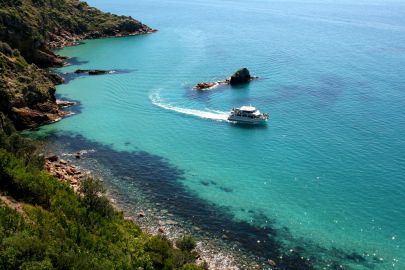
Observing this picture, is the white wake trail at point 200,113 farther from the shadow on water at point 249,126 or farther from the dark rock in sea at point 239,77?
the dark rock in sea at point 239,77

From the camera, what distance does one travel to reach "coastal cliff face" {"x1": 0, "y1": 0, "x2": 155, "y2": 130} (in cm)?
9562

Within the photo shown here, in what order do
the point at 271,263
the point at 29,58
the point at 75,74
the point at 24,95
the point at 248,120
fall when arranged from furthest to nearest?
1. the point at 75,74
2. the point at 29,58
3. the point at 248,120
4. the point at 24,95
5. the point at 271,263

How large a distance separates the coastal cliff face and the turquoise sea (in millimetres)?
5894

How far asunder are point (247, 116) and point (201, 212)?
42.3 meters

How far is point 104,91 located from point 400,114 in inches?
3061

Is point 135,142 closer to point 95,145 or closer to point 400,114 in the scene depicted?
point 95,145

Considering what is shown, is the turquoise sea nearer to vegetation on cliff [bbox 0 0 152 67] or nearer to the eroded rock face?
the eroded rock face

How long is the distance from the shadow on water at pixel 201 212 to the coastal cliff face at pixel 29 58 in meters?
11.0

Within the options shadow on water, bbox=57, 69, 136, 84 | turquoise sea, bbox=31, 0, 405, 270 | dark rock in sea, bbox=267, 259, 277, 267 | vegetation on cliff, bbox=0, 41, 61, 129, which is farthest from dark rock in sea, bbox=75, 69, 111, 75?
dark rock in sea, bbox=267, 259, 277, 267

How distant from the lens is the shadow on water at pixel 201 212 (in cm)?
5691

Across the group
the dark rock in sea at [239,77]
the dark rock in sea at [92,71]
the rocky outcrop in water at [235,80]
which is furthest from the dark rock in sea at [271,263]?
the dark rock in sea at [92,71]

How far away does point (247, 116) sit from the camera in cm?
10431

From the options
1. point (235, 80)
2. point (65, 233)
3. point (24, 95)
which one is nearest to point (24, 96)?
point (24, 95)

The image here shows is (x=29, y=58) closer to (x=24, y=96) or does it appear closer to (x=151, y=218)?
(x=24, y=96)
